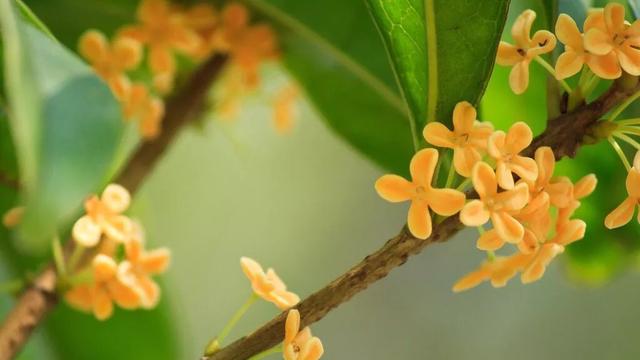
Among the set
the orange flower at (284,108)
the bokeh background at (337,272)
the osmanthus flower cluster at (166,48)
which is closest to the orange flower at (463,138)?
the osmanthus flower cluster at (166,48)

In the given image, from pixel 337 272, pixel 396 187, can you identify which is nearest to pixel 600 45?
pixel 396 187

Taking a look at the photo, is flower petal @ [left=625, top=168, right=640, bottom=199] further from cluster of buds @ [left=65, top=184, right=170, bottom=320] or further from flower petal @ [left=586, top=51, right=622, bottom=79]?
cluster of buds @ [left=65, top=184, right=170, bottom=320]

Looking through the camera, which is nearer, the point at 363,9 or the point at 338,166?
the point at 363,9

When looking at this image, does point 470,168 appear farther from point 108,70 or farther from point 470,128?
point 108,70

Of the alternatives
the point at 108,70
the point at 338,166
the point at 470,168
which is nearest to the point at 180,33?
the point at 108,70

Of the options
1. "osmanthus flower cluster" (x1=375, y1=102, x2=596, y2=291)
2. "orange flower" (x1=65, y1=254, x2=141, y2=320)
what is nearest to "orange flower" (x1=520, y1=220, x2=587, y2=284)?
"osmanthus flower cluster" (x1=375, y1=102, x2=596, y2=291)

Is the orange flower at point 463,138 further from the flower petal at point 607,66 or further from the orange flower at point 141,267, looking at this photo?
the orange flower at point 141,267

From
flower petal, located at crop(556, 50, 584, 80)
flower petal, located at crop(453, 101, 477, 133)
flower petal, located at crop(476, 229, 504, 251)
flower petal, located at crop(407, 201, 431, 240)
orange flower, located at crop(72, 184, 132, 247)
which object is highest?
orange flower, located at crop(72, 184, 132, 247)

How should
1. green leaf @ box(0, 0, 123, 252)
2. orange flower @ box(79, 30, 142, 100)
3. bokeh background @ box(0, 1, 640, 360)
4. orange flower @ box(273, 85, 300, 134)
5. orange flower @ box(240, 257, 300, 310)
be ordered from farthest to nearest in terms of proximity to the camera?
bokeh background @ box(0, 1, 640, 360) → orange flower @ box(273, 85, 300, 134) → orange flower @ box(79, 30, 142, 100) → orange flower @ box(240, 257, 300, 310) → green leaf @ box(0, 0, 123, 252)
